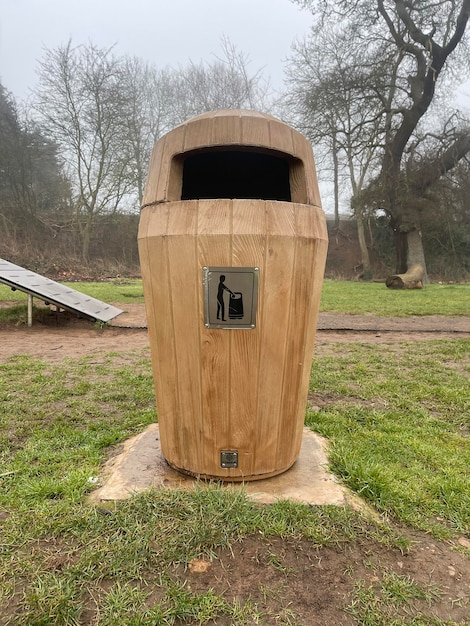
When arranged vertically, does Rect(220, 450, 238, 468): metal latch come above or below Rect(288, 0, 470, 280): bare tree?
below

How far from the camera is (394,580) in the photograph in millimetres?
1391

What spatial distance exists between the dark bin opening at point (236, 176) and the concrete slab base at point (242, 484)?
144 centimetres

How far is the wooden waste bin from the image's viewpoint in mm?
1675

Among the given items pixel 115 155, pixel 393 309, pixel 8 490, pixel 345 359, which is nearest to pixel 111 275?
pixel 115 155

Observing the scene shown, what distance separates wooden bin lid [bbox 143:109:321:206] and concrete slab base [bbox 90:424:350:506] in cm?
126

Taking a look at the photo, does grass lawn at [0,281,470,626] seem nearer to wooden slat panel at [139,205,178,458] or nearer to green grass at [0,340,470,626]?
green grass at [0,340,470,626]

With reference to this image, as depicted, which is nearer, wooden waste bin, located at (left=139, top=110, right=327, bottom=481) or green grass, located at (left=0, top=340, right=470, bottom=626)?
green grass, located at (left=0, top=340, right=470, bottom=626)

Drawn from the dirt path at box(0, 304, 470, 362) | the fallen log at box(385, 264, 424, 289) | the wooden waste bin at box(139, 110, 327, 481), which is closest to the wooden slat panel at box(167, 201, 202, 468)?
the wooden waste bin at box(139, 110, 327, 481)

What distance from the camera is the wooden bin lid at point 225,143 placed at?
1730mm

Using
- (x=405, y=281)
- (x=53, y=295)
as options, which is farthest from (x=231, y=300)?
(x=405, y=281)

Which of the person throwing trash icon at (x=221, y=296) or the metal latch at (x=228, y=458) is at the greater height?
the person throwing trash icon at (x=221, y=296)

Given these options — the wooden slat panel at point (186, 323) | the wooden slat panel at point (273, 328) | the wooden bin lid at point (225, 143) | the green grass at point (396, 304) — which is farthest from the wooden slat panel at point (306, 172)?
the green grass at point (396, 304)

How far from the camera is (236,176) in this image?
7.88 feet

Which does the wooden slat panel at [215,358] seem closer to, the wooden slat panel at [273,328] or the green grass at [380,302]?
the wooden slat panel at [273,328]
